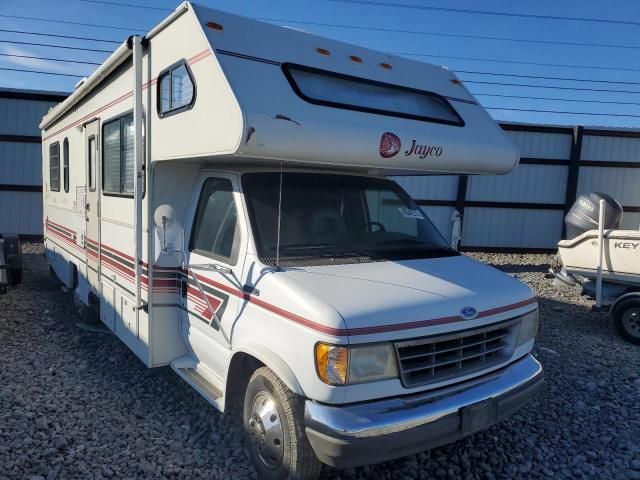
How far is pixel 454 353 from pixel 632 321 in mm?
4850

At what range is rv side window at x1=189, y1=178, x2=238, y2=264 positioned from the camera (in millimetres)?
3652

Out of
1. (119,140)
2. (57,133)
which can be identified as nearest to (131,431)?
(119,140)

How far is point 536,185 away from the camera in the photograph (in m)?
13.5

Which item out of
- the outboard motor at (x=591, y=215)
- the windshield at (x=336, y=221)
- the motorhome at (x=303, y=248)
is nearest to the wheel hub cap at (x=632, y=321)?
the outboard motor at (x=591, y=215)

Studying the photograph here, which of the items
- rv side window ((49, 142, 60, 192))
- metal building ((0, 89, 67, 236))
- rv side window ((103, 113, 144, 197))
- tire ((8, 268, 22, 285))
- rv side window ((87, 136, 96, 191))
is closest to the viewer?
rv side window ((103, 113, 144, 197))

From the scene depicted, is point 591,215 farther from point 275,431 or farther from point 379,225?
point 275,431

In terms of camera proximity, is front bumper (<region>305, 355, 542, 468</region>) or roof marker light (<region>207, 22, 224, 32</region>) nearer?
front bumper (<region>305, 355, 542, 468</region>)

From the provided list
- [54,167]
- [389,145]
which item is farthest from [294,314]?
[54,167]

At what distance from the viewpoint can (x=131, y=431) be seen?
390cm

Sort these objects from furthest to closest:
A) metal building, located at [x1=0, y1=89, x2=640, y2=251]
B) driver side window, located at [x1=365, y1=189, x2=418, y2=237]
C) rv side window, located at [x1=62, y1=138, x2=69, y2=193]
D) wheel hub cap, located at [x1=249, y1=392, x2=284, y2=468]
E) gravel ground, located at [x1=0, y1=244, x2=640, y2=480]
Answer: metal building, located at [x1=0, y1=89, x2=640, y2=251]
rv side window, located at [x1=62, y1=138, x2=69, y2=193]
driver side window, located at [x1=365, y1=189, x2=418, y2=237]
gravel ground, located at [x1=0, y1=244, x2=640, y2=480]
wheel hub cap, located at [x1=249, y1=392, x2=284, y2=468]

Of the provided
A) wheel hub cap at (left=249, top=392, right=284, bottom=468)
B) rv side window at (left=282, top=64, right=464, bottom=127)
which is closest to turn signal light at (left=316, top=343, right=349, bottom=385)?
wheel hub cap at (left=249, top=392, right=284, bottom=468)

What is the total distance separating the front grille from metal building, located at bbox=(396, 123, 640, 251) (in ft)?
33.0

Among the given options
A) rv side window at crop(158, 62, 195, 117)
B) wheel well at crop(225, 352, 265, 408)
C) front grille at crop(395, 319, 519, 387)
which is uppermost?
rv side window at crop(158, 62, 195, 117)

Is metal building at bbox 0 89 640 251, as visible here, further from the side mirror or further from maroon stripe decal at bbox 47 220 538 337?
the side mirror
